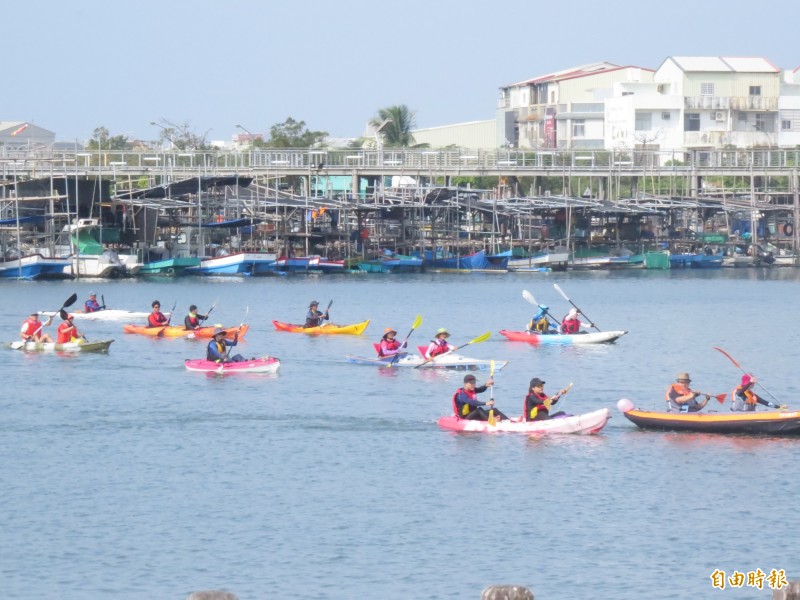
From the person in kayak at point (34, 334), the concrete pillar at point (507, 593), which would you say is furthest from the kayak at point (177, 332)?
the concrete pillar at point (507, 593)

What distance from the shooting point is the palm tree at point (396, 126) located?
453 ft

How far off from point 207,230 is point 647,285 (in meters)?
29.6

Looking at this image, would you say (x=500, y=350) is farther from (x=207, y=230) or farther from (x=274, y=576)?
(x=207, y=230)

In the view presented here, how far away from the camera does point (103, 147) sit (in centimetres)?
15750

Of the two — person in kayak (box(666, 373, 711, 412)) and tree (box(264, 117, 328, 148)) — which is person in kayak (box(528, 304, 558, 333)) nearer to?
person in kayak (box(666, 373, 711, 412))

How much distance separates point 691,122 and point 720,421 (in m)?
95.7

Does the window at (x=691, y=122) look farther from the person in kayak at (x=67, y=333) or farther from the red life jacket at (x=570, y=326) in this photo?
the person in kayak at (x=67, y=333)

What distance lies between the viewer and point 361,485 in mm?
29172

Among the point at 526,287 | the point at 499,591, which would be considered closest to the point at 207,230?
the point at 526,287

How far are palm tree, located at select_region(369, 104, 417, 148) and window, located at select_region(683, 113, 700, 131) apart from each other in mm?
26835

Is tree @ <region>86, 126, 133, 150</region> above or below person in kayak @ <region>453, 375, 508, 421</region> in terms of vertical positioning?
above

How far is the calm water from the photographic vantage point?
23203 millimetres

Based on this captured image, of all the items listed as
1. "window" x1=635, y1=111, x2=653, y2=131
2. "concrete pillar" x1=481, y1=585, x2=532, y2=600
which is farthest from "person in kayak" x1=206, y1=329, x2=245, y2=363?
"window" x1=635, y1=111, x2=653, y2=131

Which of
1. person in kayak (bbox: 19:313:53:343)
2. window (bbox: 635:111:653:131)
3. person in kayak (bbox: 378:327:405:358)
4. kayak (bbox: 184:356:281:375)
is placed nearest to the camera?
kayak (bbox: 184:356:281:375)
